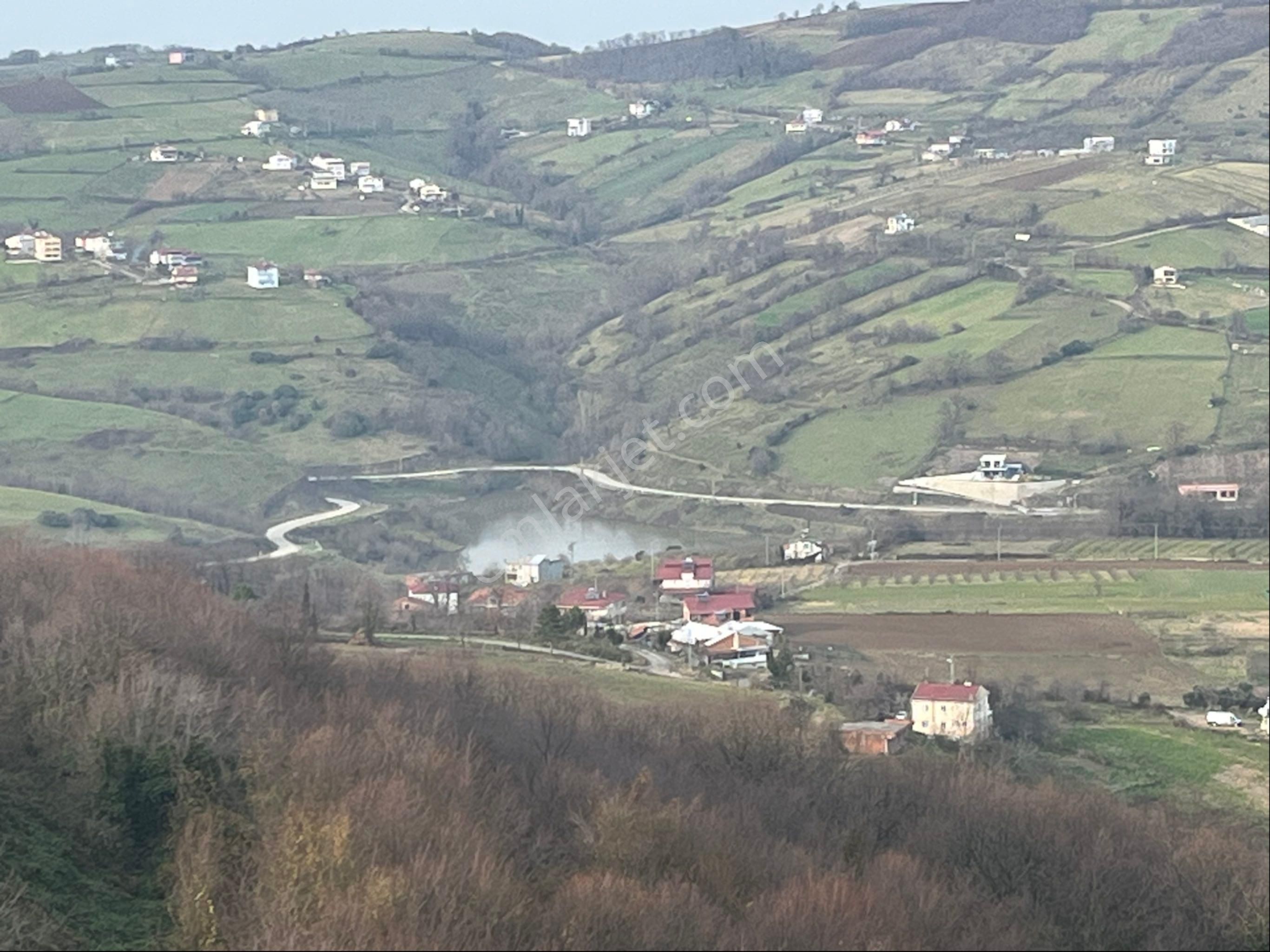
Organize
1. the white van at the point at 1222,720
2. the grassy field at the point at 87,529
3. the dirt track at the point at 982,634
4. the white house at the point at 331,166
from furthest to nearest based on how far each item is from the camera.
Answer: the white house at the point at 331,166 → the grassy field at the point at 87,529 → the dirt track at the point at 982,634 → the white van at the point at 1222,720

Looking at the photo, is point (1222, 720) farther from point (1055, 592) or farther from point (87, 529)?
point (87, 529)

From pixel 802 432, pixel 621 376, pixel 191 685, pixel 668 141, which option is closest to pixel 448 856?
pixel 191 685

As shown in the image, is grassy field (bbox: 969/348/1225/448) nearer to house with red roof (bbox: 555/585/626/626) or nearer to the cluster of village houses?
the cluster of village houses

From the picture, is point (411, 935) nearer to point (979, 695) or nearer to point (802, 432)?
point (979, 695)

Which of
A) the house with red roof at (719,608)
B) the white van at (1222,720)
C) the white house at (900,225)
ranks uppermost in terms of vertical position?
the white house at (900,225)

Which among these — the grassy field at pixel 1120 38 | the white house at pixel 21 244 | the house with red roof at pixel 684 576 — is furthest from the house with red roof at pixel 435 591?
the grassy field at pixel 1120 38

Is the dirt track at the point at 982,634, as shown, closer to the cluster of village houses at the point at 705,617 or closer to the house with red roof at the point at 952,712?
the cluster of village houses at the point at 705,617

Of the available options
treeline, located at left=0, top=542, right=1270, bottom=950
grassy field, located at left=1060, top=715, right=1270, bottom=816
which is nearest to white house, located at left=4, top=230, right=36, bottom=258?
treeline, located at left=0, top=542, right=1270, bottom=950
